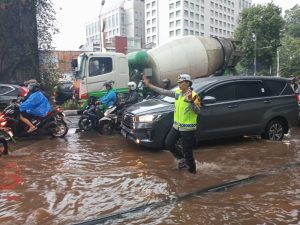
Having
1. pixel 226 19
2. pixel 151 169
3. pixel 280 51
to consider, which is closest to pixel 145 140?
pixel 151 169

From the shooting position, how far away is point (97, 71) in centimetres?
1414

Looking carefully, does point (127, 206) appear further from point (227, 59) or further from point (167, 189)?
point (227, 59)

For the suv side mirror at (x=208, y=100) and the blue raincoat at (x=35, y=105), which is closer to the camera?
the suv side mirror at (x=208, y=100)

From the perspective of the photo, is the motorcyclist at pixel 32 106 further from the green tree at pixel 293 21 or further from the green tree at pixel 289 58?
the green tree at pixel 293 21

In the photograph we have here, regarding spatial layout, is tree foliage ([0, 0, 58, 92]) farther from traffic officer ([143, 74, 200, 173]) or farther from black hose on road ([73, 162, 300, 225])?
black hose on road ([73, 162, 300, 225])

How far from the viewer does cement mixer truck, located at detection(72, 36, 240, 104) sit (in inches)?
552

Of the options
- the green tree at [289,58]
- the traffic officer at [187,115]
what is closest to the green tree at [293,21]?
the green tree at [289,58]

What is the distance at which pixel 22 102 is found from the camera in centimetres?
973

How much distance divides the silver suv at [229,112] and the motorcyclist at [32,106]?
2.41 meters

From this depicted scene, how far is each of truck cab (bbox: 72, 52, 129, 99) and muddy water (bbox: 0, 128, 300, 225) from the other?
5259 mm

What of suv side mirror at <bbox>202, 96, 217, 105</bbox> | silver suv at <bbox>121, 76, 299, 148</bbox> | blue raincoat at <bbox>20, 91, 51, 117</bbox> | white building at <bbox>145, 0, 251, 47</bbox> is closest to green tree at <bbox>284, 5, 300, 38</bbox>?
white building at <bbox>145, 0, 251, 47</bbox>

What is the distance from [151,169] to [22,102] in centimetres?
456

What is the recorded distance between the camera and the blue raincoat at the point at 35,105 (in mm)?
9617

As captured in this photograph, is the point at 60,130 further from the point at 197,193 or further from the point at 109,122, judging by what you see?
the point at 197,193
